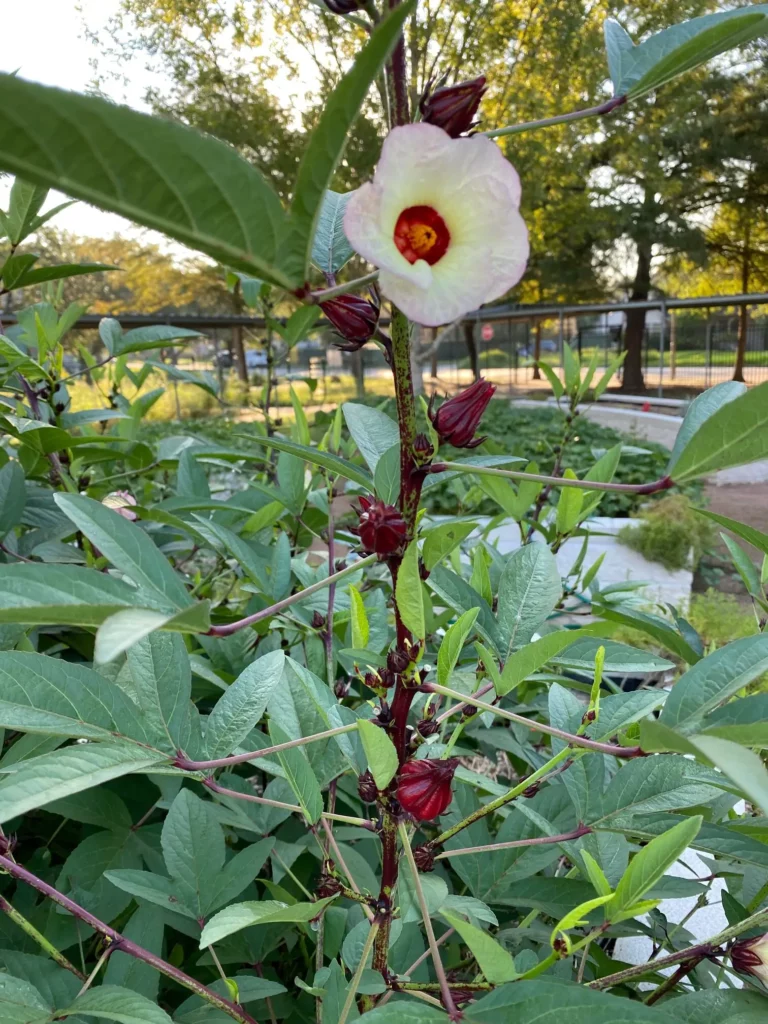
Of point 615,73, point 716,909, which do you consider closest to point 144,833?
point 615,73

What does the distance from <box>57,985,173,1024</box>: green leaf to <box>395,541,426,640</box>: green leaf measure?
287mm

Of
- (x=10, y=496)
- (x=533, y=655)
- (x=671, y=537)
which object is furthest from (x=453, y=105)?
(x=671, y=537)

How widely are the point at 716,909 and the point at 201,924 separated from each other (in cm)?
100

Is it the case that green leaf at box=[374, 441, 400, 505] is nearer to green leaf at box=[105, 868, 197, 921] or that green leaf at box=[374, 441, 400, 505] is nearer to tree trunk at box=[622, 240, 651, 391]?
green leaf at box=[105, 868, 197, 921]

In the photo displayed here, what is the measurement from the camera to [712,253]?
1288cm

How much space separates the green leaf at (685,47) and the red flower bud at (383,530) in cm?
32

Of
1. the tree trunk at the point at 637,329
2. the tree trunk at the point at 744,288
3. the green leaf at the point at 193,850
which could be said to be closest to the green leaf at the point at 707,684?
the green leaf at the point at 193,850

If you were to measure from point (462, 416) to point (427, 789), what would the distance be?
230 mm

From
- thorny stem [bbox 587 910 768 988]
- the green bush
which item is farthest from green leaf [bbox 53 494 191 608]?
the green bush

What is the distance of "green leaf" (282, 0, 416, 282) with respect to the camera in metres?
0.24

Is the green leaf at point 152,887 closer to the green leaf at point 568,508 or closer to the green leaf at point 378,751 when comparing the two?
the green leaf at point 378,751

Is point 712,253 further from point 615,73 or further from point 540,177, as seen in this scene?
point 615,73

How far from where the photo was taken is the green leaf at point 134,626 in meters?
0.25

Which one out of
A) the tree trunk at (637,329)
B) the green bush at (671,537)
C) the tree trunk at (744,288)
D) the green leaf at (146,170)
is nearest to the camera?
the green leaf at (146,170)
